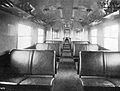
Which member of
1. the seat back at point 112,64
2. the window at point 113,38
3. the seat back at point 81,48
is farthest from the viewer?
the seat back at point 81,48

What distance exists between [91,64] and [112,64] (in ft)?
1.30

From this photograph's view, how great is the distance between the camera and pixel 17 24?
4113 millimetres

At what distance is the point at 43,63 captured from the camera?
2.99 m

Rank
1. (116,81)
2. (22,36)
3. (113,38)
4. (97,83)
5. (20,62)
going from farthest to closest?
(113,38), (22,36), (20,62), (116,81), (97,83)

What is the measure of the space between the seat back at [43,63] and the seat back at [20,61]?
12cm

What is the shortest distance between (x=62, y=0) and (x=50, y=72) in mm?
2027

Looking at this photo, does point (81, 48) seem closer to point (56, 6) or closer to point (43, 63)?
point (56, 6)

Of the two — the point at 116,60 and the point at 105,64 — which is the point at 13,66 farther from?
the point at 116,60

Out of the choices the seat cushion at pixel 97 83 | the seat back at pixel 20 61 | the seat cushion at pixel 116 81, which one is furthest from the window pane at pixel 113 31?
the seat back at pixel 20 61

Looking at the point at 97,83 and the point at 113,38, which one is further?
the point at 113,38

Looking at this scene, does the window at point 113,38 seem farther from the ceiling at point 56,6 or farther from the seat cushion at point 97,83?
the seat cushion at point 97,83

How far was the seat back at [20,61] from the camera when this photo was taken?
2.96 m

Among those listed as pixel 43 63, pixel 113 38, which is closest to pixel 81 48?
→ pixel 113 38

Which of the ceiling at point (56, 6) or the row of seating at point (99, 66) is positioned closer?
the row of seating at point (99, 66)
